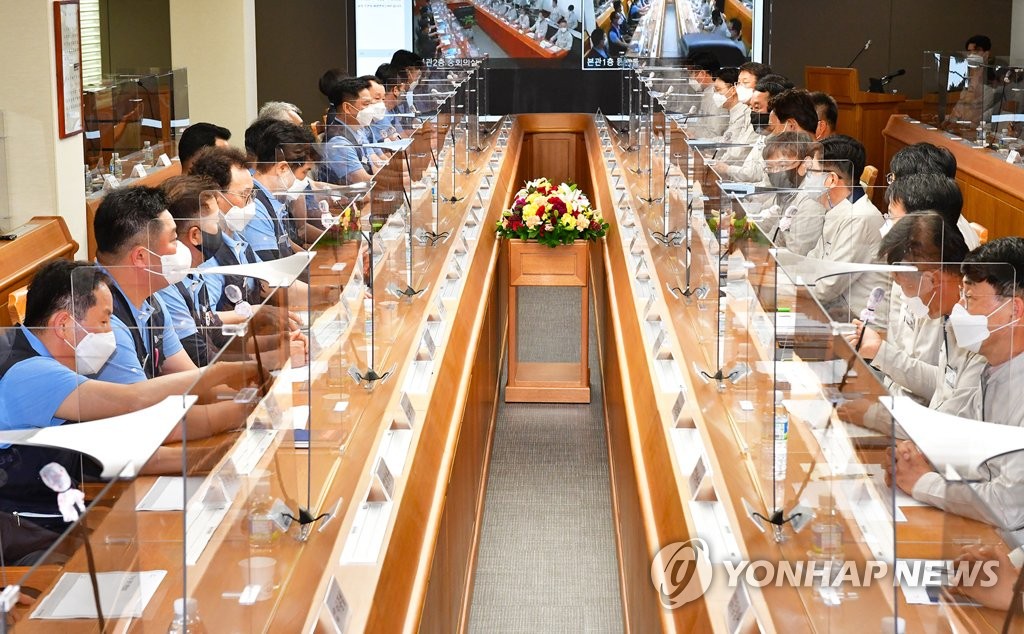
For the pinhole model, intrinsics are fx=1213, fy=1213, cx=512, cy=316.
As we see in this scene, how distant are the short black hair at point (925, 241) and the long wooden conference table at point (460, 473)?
22.7 inches

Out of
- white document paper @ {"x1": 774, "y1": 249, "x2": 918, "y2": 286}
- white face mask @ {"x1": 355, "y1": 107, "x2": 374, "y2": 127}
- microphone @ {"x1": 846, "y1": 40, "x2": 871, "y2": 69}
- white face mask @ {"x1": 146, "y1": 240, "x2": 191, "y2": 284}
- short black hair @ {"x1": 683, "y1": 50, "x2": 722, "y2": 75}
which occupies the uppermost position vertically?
microphone @ {"x1": 846, "y1": 40, "x2": 871, "y2": 69}

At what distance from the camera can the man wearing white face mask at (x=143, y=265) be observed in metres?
3.21

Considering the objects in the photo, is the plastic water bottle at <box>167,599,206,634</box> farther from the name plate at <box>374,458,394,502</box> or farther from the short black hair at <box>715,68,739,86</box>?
the short black hair at <box>715,68,739,86</box>

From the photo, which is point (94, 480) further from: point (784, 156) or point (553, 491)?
point (784, 156)

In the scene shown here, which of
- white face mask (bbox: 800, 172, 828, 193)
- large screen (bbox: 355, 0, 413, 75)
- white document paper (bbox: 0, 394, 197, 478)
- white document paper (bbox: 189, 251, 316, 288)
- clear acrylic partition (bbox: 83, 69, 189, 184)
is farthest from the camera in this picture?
large screen (bbox: 355, 0, 413, 75)

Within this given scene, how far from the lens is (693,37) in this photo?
12.0 metres

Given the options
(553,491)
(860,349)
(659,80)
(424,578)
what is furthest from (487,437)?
(659,80)

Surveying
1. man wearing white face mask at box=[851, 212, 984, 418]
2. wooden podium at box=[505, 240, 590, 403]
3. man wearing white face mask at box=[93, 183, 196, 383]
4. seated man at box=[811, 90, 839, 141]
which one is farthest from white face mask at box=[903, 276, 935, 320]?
seated man at box=[811, 90, 839, 141]

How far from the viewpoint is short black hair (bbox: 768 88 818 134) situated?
18.6ft

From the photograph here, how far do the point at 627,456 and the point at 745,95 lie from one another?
14.5ft

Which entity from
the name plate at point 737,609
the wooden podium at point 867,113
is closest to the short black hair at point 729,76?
the wooden podium at point 867,113

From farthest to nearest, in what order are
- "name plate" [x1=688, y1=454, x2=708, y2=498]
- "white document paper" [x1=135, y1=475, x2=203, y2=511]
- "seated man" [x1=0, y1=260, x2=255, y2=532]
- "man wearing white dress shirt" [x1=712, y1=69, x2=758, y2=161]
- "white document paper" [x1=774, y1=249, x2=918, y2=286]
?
"man wearing white dress shirt" [x1=712, y1=69, x2=758, y2=161] → "white document paper" [x1=774, y1=249, x2=918, y2=286] → "seated man" [x1=0, y1=260, x2=255, y2=532] → "name plate" [x1=688, y1=454, x2=708, y2=498] → "white document paper" [x1=135, y1=475, x2=203, y2=511]

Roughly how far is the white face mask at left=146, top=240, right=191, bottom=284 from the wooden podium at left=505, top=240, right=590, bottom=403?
235 cm

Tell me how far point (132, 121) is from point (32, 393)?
4817mm
